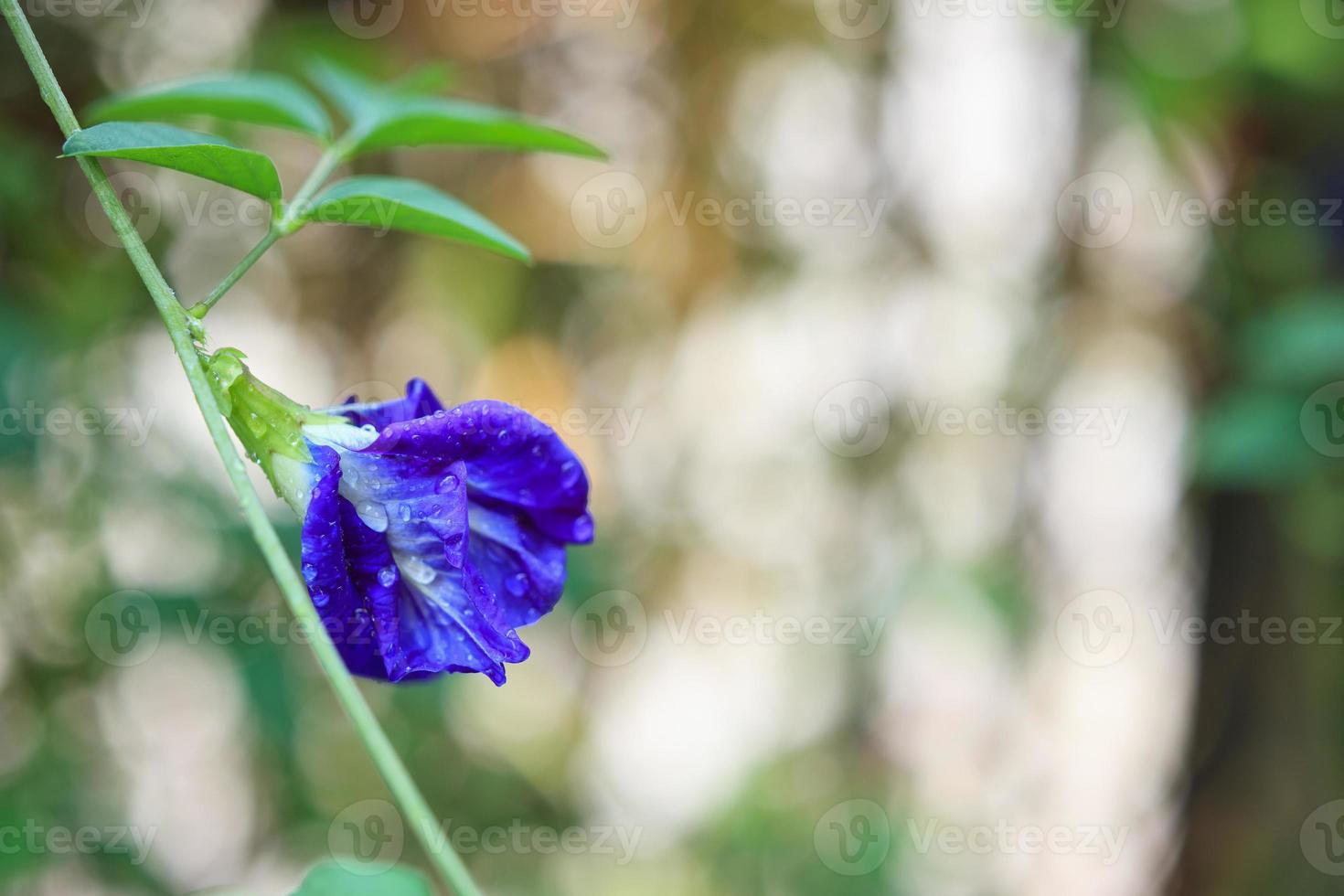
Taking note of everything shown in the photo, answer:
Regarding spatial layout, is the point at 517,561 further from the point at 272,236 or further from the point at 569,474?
the point at 272,236

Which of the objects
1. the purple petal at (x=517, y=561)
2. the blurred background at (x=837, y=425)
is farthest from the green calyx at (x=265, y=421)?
the blurred background at (x=837, y=425)

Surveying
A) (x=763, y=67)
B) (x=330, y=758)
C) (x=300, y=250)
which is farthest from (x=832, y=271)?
(x=330, y=758)

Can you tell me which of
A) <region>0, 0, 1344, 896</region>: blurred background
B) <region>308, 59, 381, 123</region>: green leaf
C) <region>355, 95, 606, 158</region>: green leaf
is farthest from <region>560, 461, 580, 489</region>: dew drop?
<region>0, 0, 1344, 896</region>: blurred background

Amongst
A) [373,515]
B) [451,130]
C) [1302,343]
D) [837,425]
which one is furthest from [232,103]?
[837,425]

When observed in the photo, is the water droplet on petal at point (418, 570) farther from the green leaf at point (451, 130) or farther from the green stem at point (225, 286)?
the green leaf at point (451, 130)

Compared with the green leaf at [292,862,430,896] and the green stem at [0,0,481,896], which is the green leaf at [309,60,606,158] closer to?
the green stem at [0,0,481,896]

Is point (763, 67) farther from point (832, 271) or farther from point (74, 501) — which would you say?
point (74, 501)
